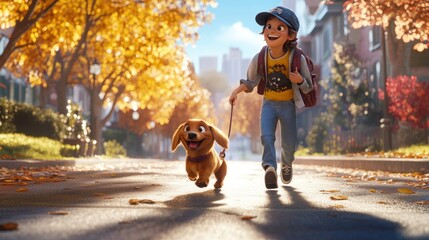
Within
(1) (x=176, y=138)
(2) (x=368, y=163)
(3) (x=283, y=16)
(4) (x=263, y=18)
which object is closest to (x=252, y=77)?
(4) (x=263, y=18)

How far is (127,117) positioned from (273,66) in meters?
51.3

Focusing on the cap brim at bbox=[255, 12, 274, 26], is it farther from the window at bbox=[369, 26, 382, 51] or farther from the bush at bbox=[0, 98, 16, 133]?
the window at bbox=[369, 26, 382, 51]

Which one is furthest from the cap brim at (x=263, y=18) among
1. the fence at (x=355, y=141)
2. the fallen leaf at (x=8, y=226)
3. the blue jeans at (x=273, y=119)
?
the fence at (x=355, y=141)

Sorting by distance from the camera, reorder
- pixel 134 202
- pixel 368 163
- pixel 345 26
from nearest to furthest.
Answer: pixel 134 202, pixel 368 163, pixel 345 26

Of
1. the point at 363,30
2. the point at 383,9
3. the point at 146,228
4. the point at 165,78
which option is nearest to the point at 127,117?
the point at 363,30

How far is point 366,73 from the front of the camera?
36.4 m

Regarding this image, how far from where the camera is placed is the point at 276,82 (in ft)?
26.9

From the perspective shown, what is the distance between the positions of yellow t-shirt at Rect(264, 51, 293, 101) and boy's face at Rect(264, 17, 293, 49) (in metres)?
0.18

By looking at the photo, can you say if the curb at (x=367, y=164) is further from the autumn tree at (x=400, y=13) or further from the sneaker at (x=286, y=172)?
the sneaker at (x=286, y=172)

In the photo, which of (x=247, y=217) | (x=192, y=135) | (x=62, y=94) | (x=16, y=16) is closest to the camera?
(x=247, y=217)

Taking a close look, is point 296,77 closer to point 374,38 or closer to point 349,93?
point 349,93

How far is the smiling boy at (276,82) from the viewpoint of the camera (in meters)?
8.09

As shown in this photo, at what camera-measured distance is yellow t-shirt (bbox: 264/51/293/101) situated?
8.18 meters

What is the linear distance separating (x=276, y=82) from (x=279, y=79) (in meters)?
0.05
